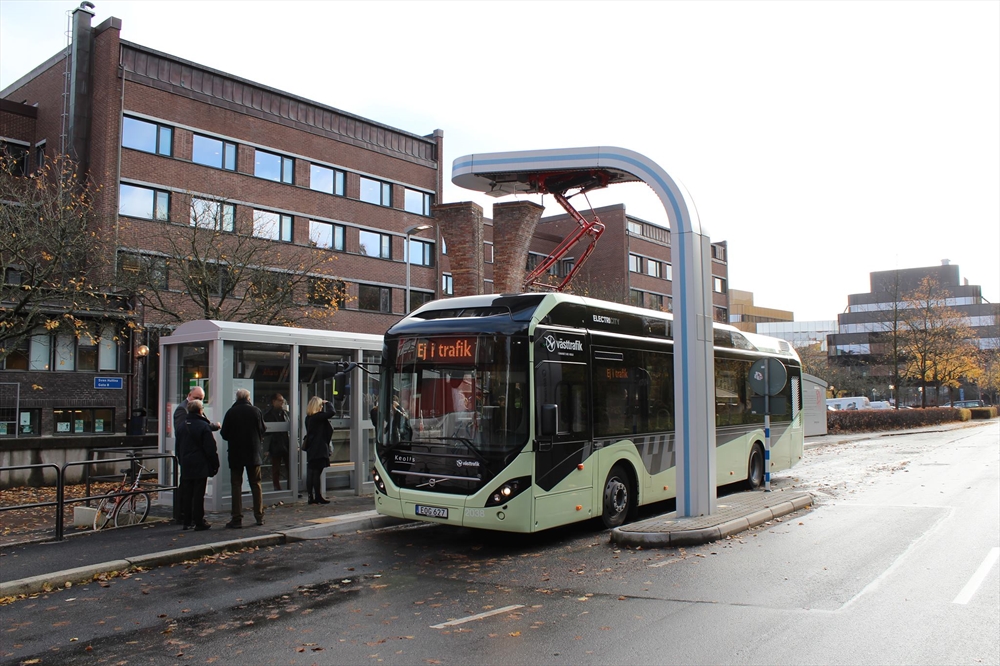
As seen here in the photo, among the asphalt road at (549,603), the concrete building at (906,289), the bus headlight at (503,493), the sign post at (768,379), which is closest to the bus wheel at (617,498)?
the asphalt road at (549,603)

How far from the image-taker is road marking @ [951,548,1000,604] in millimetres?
6732

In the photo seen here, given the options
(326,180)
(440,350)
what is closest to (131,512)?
(440,350)

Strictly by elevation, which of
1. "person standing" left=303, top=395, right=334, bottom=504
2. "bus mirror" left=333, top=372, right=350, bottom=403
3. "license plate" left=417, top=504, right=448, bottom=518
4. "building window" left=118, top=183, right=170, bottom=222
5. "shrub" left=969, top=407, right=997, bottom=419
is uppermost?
"building window" left=118, top=183, right=170, bottom=222

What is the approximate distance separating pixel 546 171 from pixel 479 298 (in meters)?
3.14

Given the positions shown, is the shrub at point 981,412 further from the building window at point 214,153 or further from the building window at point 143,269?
the building window at point 143,269

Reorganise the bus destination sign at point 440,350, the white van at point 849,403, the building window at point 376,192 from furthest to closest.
A: the white van at point 849,403 < the building window at point 376,192 < the bus destination sign at point 440,350

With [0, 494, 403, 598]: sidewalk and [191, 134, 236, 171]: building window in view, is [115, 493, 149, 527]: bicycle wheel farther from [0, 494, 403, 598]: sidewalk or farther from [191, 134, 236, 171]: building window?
[191, 134, 236, 171]: building window

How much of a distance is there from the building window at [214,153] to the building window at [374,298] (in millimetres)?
9638

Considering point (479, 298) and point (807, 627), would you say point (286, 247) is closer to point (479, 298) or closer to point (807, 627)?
point (479, 298)

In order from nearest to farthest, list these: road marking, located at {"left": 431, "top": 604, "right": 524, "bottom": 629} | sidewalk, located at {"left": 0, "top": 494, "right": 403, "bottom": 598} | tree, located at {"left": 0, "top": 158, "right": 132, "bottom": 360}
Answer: road marking, located at {"left": 431, "top": 604, "right": 524, "bottom": 629} → sidewalk, located at {"left": 0, "top": 494, "right": 403, "bottom": 598} → tree, located at {"left": 0, "top": 158, "right": 132, "bottom": 360}

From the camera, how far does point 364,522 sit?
1103 centimetres

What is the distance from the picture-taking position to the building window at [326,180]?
136 ft

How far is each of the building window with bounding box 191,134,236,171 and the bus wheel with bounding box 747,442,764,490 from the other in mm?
30310

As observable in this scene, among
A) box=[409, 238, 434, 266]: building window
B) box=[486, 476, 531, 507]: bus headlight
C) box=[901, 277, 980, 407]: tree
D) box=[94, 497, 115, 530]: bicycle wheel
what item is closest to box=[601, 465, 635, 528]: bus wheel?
box=[486, 476, 531, 507]: bus headlight
